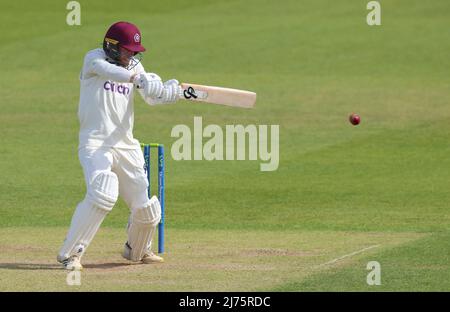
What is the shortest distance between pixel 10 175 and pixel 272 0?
13834 millimetres

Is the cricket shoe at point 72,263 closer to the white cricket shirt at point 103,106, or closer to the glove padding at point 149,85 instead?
the white cricket shirt at point 103,106

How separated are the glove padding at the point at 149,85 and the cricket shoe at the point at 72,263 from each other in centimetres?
151

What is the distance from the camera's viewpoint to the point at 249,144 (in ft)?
63.9

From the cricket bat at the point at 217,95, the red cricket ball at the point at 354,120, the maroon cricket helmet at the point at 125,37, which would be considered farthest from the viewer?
the red cricket ball at the point at 354,120

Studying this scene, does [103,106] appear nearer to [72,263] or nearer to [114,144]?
[114,144]

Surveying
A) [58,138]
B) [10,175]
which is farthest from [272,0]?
[10,175]

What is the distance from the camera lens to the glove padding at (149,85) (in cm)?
1096

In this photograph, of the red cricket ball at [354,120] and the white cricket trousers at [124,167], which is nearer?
the white cricket trousers at [124,167]

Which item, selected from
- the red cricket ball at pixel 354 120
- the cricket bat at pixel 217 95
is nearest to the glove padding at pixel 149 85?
the cricket bat at pixel 217 95

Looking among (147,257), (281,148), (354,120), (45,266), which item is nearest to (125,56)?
(147,257)

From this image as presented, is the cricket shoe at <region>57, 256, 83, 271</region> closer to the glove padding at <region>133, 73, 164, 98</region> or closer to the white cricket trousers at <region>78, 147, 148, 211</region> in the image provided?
the white cricket trousers at <region>78, 147, 148, 211</region>

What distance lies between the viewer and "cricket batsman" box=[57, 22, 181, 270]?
1098 cm

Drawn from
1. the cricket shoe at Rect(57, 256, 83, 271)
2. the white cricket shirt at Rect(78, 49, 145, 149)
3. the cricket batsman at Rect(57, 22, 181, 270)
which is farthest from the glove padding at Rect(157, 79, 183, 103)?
the cricket shoe at Rect(57, 256, 83, 271)

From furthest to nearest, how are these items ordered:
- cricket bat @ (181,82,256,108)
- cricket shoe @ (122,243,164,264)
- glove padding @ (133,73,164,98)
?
cricket shoe @ (122,243,164,264)
cricket bat @ (181,82,256,108)
glove padding @ (133,73,164,98)
